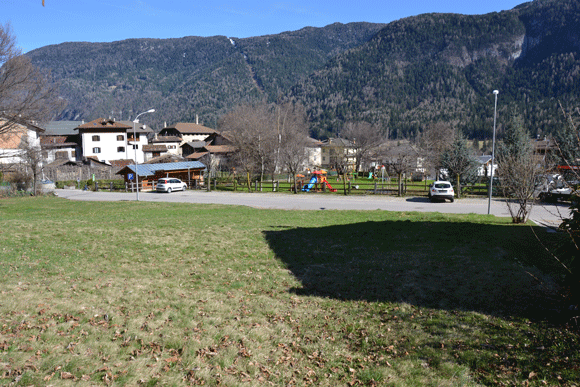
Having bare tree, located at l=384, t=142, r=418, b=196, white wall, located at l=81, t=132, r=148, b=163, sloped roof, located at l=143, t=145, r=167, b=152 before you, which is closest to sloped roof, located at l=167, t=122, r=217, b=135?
→ sloped roof, located at l=143, t=145, r=167, b=152

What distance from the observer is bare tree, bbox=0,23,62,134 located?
63.5 ft

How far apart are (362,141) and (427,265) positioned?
69462mm

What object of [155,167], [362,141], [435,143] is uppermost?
[362,141]

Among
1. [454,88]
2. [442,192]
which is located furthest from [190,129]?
[454,88]

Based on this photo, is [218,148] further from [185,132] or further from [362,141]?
[362,141]

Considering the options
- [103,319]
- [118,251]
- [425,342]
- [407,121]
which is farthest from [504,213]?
[407,121]

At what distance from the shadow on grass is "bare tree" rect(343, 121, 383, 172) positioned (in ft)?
164

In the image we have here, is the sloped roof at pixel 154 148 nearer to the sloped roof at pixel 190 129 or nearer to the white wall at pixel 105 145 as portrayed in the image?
the white wall at pixel 105 145

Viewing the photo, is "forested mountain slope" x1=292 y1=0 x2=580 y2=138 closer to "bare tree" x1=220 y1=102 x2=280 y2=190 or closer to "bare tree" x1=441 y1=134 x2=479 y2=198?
"bare tree" x1=220 y1=102 x2=280 y2=190

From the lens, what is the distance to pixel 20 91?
20.2m

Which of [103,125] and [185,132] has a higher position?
[185,132]

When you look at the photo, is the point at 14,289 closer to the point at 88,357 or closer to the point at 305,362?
the point at 88,357

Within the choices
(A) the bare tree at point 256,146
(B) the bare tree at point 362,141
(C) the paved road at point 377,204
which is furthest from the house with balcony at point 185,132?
(C) the paved road at point 377,204

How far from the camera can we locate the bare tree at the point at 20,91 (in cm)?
A: 1936
